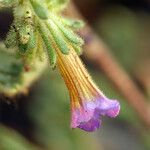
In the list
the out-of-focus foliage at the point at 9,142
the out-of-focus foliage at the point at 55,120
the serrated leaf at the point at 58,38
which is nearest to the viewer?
the serrated leaf at the point at 58,38

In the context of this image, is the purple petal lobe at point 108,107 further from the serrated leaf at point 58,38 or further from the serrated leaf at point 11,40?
the serrated leaf at point 11,40

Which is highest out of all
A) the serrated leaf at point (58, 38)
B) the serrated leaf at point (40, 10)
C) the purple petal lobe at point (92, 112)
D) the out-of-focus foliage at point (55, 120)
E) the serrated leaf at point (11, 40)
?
the serrated leaf at point (40, 10)

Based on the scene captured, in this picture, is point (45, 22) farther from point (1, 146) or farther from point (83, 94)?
point (1, 146)

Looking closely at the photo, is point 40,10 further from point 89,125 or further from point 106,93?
point 106,93

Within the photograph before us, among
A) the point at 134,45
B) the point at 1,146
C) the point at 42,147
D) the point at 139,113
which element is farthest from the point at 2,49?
the point at 134,45

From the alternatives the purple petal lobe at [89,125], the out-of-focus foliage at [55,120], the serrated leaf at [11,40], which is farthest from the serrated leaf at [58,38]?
the out-of-focus foliage at [55,120]

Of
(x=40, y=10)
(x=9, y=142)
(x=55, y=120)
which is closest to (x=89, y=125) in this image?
(x=40, y=10)

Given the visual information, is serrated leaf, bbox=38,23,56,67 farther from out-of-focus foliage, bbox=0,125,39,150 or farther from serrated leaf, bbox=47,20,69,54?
out-of-focus foliage, bbox=0,125,39,150
